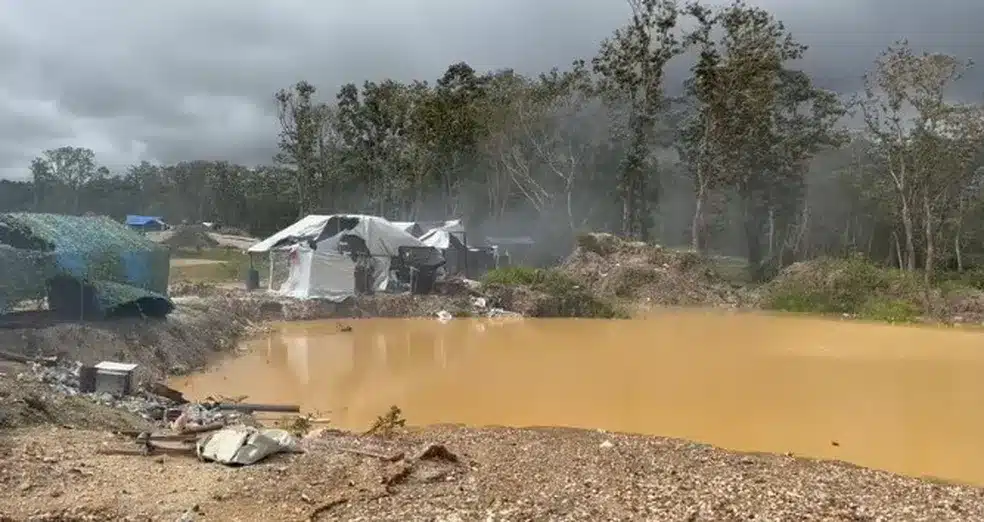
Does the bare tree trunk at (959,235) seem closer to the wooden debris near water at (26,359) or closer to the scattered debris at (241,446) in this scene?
the scattered debris at (241,446)

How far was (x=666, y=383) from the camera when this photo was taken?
15617 mm

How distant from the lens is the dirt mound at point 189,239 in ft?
168

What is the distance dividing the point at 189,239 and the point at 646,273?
31.3 meters

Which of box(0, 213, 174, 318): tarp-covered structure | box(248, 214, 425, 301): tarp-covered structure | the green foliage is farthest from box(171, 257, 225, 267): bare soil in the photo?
the green foliage

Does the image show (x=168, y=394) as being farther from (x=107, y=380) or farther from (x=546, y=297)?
(x=546, y=297)

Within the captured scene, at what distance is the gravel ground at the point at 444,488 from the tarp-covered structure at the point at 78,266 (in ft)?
22.6

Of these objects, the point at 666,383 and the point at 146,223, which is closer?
the point at 666,383

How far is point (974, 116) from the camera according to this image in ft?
109

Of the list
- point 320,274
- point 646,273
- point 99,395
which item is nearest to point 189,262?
point 320,274

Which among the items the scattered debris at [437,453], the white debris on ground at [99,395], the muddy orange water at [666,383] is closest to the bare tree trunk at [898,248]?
the muddy orange water at [666,383]

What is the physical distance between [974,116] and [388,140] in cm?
3050

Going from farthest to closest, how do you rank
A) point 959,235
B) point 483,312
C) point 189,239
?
1. point 189,239
2. point 959,235
3. point 483,312

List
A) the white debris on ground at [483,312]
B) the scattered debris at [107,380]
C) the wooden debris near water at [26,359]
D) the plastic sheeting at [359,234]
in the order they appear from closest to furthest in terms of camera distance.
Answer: the scattered debris at [107,380], the wooden debris near water at [26,359], the white debris on ground at [483,312], the plastic sheeting at [359,234]

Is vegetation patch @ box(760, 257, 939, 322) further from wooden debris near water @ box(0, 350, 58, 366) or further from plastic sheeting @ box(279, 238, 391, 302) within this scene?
wooden debris near water @ box(0, 350, 58, 366)
